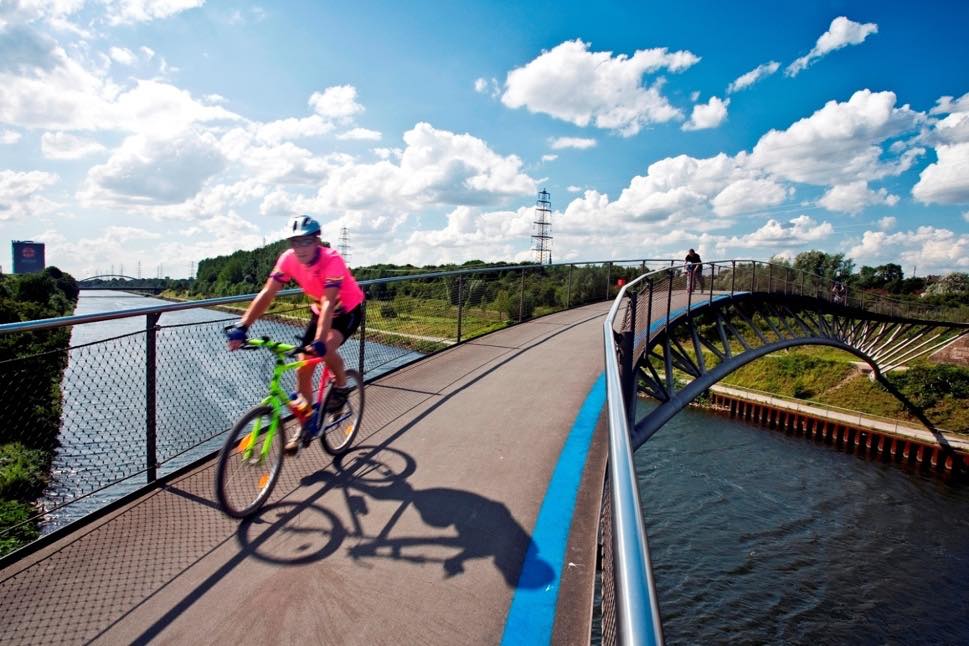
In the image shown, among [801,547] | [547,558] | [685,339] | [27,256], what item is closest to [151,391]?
[547,558]

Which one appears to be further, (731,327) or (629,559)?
(731,327)

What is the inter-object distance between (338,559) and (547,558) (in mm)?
1272

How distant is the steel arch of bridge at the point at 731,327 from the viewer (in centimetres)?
939

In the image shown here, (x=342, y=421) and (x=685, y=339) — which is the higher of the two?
(x=342, y=421)

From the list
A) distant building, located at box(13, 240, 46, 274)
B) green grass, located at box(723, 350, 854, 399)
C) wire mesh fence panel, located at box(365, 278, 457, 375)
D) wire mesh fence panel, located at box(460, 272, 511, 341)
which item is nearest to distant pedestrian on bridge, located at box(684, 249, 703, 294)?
wire mesh fence panel, located at box(460, 272, 511, 341)

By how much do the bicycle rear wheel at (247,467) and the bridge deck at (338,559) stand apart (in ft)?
0.52

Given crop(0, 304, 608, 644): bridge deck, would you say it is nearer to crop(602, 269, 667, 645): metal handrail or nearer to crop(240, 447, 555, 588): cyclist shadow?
crop(240, 447, 555, 588): cyclist shadow

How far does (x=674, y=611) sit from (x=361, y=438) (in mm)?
15717

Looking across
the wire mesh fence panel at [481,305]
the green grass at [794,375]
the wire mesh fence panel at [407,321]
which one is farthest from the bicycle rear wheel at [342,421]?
the green grass at [794,375]

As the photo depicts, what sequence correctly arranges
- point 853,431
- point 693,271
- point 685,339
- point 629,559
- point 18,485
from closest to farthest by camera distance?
point 629,559
point 18,485
point 693,271
point 853,431
point 685,339

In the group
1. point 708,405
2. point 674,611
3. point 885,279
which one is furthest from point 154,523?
point 885,279

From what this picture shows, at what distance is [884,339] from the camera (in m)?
40.8

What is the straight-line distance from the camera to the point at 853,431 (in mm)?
35562

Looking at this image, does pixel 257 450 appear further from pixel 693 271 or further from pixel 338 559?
pixel 693 271
